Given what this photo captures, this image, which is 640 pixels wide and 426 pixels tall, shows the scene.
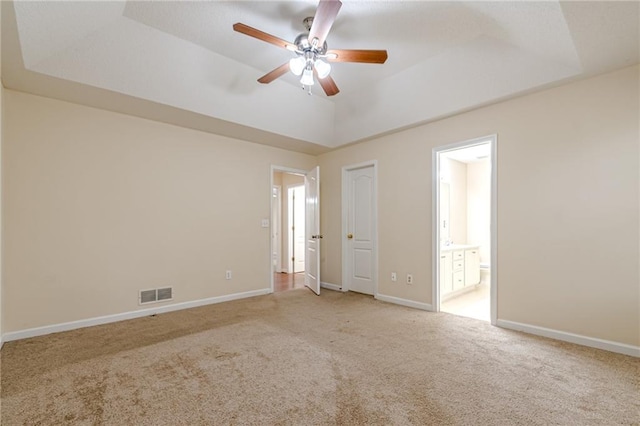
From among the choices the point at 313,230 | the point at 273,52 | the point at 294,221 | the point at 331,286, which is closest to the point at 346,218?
the point at 313,230

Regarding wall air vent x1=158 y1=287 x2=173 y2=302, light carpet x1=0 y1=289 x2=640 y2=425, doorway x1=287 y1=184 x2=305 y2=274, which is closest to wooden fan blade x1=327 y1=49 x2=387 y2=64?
light carpet x1=0 y1=289 x2=640 y2=425

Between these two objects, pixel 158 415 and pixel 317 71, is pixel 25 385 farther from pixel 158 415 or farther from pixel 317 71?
pixel 317 71

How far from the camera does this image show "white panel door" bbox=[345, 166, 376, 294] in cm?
479

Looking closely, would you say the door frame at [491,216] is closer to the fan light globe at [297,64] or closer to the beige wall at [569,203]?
the beige wall at [569,203]

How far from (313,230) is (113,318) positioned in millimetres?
3027

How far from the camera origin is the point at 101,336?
3.00 metres

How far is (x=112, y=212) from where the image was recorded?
11.5 feet

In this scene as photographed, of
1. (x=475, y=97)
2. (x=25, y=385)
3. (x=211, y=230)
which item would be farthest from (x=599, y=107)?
(x=25, y=385)

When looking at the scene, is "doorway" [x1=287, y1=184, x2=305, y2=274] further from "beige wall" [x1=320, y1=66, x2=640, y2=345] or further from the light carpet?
"beige wall" [x1=320, y1=66, x2=640, y2=345]

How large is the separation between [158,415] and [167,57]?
3213mm

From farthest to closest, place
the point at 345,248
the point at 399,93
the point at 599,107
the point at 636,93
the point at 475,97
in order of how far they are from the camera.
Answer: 1. the point at 345,248
2. the point at 399,93
3. the point at 475,97
4. the point at 599,107
5. the point at 636,93

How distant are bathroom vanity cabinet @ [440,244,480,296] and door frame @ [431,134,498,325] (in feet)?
1.33

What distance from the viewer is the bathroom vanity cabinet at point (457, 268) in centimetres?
438

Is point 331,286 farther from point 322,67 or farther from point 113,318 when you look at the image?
point 322,67
